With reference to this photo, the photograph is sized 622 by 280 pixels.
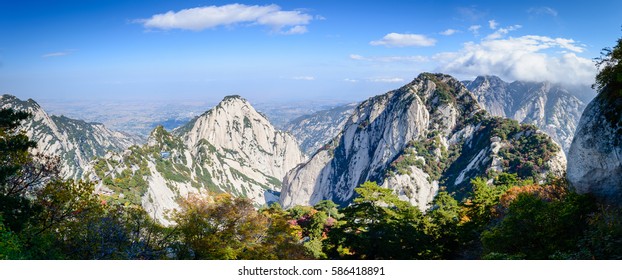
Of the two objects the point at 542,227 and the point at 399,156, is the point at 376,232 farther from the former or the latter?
Result: the point at 399,156

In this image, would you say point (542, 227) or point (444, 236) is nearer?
point (542, 227)

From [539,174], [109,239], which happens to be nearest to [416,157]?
[539,174]

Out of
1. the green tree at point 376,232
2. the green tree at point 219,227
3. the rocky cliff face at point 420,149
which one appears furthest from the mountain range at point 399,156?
the green tree at point 219,227

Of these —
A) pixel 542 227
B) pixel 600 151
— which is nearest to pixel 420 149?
pixel 600 151

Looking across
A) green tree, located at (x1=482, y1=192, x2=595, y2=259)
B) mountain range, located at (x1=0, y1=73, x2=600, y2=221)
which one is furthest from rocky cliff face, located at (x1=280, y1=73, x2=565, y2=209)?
green tree, located at (x1=482, y1=192, x2=595, y2=259)

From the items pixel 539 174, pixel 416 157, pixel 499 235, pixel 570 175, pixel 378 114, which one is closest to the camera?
pixel 499 235

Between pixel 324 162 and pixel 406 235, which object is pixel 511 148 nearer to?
pixel 324 162

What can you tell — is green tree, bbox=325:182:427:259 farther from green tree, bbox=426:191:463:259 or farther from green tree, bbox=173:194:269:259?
green tree, bbox=173:194:269:259
